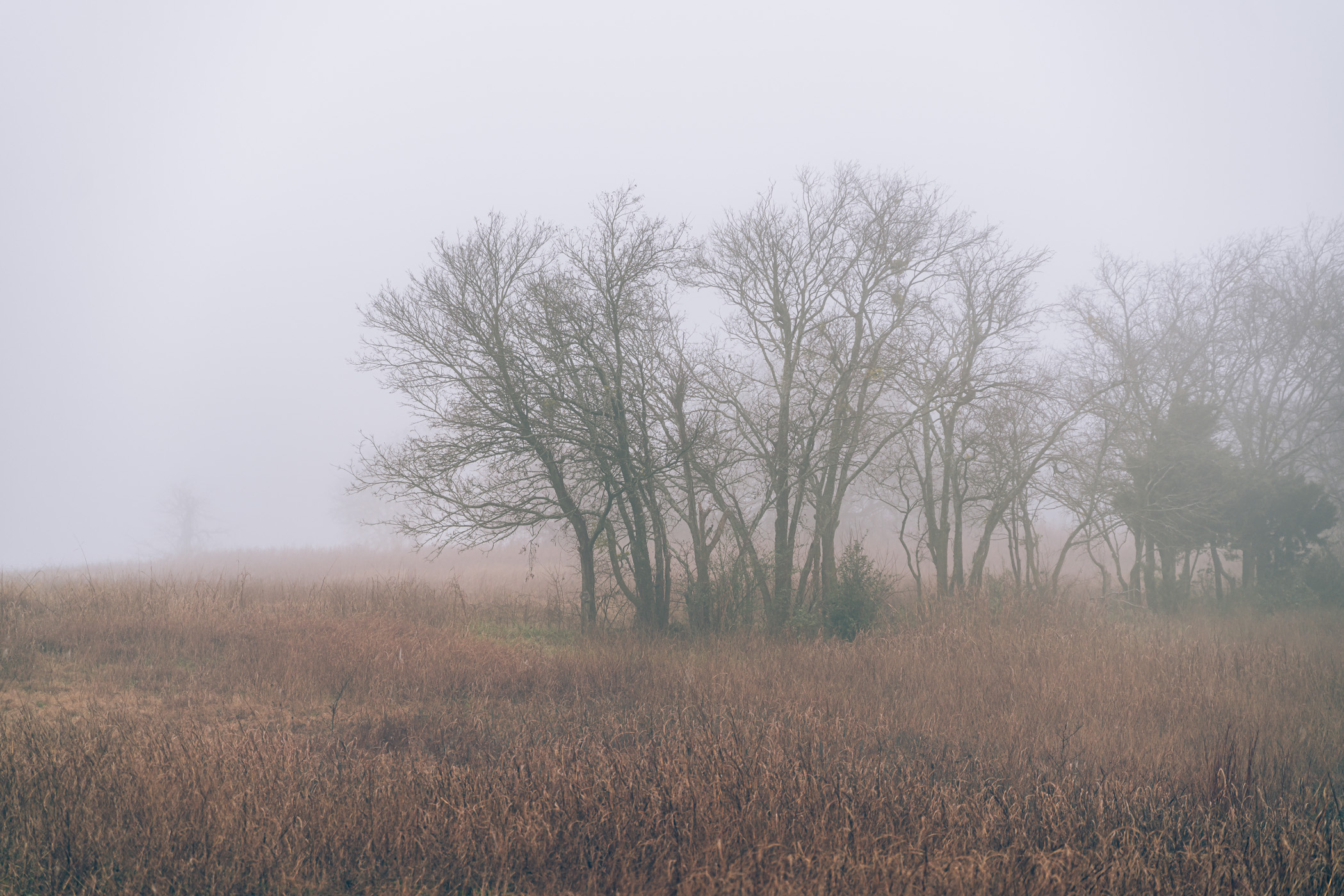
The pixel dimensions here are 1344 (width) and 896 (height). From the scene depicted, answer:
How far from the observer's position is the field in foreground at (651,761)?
3.37 m

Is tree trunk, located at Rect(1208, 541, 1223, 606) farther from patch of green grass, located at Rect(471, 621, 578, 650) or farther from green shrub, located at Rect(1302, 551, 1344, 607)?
patch of green grass, located at Rect(471, 621, 578, 650)

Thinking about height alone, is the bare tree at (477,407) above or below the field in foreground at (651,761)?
above

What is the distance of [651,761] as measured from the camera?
4734mm

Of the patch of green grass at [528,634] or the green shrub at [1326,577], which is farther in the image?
the green shrub at [1326,577]

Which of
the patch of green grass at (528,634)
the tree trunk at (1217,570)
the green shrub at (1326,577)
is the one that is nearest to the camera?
the patch of green grass at (528,634)

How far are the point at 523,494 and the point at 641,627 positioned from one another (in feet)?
11.0

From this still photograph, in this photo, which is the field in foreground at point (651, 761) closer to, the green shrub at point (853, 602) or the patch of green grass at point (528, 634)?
the green shrub at point (853, 602)

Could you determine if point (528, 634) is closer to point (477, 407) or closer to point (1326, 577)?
point (477, 407)

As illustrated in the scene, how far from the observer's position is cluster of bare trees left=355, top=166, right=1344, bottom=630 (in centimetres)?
1205

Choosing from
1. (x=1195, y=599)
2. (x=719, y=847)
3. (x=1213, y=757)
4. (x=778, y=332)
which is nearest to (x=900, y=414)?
(x=778, y=332)

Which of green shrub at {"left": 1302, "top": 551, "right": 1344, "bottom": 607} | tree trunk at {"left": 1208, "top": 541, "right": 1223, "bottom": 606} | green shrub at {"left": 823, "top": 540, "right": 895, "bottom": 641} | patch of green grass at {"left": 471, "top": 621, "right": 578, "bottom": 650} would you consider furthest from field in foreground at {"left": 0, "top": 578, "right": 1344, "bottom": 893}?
tree trunk at {"left": 1208, "top": 541, "right": 1223, "bottom": 606}

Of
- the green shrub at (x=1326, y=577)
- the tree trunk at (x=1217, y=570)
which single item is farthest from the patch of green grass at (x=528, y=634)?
the green shrub at (x=1326, y=577)

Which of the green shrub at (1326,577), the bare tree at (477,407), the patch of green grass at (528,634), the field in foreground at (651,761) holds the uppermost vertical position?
the bare tree at (477,407)

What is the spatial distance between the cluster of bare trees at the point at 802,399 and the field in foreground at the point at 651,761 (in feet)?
9.47
